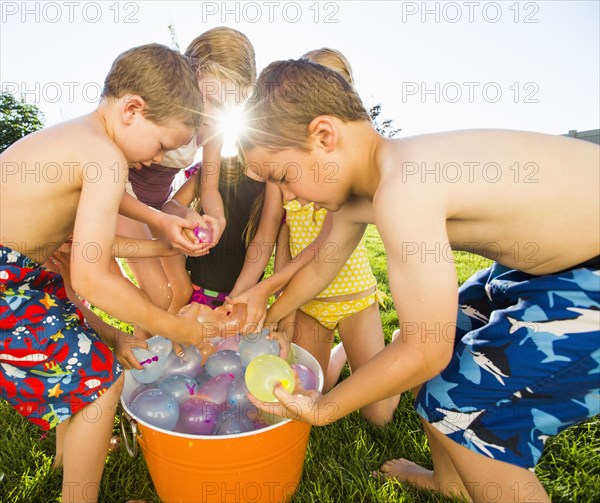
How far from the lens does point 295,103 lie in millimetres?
1318

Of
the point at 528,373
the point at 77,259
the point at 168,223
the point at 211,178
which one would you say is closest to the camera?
the point at 528,373

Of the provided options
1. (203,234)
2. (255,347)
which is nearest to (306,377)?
(255,347)

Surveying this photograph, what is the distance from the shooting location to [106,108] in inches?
60.8

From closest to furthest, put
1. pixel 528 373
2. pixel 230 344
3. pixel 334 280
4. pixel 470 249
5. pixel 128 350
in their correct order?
pixel 528 373, pixel 470 249, pixel 128 350, pixel 230 344, pixel 334 280

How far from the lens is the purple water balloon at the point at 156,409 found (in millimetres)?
1480

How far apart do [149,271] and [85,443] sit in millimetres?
1010

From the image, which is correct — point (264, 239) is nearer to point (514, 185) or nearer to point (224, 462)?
point (224, 462)

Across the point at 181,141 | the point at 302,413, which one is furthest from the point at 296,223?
the point at 302,413

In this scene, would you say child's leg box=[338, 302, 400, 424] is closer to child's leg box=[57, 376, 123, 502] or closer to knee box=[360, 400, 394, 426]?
knee box=[360, 400, 394, 426]

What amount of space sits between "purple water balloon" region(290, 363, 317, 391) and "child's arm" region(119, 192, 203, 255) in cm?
59

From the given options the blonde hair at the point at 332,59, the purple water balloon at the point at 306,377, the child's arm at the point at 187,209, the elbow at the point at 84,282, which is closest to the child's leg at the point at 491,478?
the purple water balloon at the point at 306,377

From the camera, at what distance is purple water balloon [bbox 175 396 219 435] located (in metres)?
1.56

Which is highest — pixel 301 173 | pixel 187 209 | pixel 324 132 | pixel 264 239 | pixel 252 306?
pixel 324 132

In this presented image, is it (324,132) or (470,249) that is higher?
(324,132)
